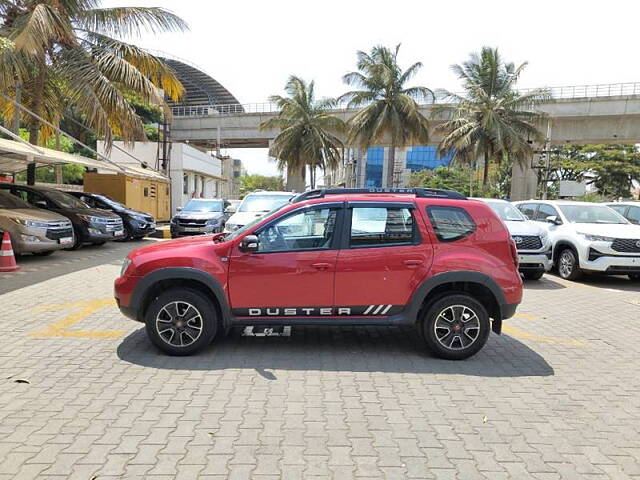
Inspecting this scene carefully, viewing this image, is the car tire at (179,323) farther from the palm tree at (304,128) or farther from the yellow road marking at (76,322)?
the palm tree at (304,128)

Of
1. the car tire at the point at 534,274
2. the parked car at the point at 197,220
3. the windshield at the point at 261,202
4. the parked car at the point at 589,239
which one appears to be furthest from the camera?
the parked car at the point at 197,220

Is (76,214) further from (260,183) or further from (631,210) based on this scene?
(260,183)

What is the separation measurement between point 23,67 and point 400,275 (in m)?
13.9

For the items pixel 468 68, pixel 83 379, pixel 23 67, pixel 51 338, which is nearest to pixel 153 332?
pixel 83 379

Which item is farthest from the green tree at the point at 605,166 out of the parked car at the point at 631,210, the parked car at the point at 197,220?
the parked car at the point at 197,220

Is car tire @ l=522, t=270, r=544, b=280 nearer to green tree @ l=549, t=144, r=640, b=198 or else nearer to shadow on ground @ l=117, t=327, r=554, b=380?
shadow on ground @ l=117, t=327, r=554, b=380

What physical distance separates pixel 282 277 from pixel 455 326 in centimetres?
179

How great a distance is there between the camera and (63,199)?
13.9 m

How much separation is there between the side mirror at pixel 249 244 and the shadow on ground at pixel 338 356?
43.1 inches

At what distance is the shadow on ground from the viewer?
469cm

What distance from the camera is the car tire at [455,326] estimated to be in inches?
190

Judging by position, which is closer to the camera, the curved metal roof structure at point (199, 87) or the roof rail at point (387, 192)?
the roof rail at point (387, 192)

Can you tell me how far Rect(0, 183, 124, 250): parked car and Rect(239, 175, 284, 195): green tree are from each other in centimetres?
8406

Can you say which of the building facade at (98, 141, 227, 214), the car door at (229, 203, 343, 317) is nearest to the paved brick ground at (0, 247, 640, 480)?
the car door at (229, 203, 343, 317)
